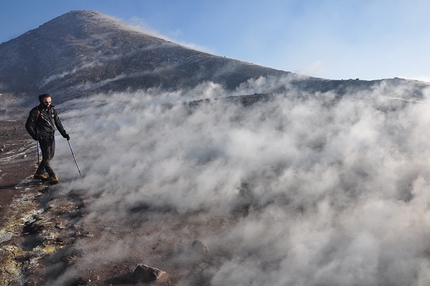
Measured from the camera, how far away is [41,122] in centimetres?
612

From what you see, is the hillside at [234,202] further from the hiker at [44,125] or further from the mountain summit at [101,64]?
the mountain summit at [101,64]

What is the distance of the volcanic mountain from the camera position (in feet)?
88.3

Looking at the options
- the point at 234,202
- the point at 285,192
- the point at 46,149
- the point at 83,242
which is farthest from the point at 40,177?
the point at 285,192

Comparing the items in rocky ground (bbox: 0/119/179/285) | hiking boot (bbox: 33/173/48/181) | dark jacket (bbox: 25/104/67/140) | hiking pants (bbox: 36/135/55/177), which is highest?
dark jacket (bbox: 25/104/67/140)

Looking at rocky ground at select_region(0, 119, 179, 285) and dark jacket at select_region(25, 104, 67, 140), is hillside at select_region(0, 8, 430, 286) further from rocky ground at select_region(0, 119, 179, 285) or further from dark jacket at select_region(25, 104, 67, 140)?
dark jacket at select_region(25, 104, 67, 140)

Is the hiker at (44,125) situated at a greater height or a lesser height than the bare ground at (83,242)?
greater

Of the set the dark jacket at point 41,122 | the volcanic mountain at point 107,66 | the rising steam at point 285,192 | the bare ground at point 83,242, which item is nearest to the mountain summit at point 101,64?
the volcanic mountain at point 107,66

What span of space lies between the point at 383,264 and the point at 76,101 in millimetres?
25517

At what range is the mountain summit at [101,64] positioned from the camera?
28.0 meters

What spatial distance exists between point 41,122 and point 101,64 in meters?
30.7

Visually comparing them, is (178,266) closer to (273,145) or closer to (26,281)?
(26,281)

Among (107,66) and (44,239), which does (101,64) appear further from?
(44,239)

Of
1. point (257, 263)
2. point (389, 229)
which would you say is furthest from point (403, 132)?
point (257, 263)

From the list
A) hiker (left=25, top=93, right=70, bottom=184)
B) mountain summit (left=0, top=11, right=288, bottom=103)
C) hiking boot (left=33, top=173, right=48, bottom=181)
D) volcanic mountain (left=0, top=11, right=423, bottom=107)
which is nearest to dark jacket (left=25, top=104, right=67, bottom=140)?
hiker (left=25, top=93, right=70, bottom=184)
